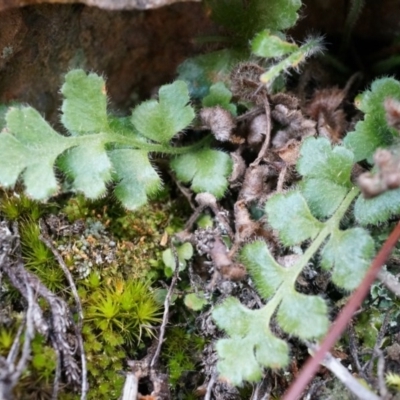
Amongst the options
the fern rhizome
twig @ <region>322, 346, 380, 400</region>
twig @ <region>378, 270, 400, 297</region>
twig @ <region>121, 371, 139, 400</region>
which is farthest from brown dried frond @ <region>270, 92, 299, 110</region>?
twig @ <region>121, 371, 139, 400</region>

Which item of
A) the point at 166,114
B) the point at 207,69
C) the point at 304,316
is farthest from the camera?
the point at 207,69

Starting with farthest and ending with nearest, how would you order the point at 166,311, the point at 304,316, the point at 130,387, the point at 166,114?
the point at 166,114
the point at 166,311
the point at 130,387
the point at 304,316

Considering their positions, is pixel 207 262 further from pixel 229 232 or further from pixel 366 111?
pixel 366 111

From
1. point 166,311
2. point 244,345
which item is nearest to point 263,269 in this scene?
point 244,345

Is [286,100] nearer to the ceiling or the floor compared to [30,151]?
nearer to the ceiling

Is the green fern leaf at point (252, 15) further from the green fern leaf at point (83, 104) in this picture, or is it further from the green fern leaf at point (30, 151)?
the green fern leaf at point (30, 151)

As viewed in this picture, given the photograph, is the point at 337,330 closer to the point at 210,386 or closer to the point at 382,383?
the point at 382,383

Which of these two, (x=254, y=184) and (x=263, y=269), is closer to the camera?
(x=263, y=269)
